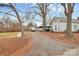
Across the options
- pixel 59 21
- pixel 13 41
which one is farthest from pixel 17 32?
pixel 59 21

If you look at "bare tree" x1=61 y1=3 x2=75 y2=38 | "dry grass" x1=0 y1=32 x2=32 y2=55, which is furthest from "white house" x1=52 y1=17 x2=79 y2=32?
"dry grass" x1=0 y1=32 x2=32 y2=55

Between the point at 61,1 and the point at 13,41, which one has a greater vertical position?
the point at 61,1

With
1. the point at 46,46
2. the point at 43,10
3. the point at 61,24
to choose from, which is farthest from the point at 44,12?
the point at 46,46

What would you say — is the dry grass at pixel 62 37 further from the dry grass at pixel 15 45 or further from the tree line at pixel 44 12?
the dry grass at pixel 15 45

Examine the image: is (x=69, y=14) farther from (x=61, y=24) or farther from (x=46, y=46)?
(x=46, y=46)

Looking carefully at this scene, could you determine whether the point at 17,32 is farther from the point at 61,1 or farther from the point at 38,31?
the point at 61,1

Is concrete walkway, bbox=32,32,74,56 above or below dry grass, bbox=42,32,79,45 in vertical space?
below

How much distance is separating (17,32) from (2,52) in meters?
0.24

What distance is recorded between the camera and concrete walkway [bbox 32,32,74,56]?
5002mm

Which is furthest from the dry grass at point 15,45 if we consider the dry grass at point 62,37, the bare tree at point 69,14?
the bare tree at point 69,14

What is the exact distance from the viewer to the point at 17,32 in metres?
5.03

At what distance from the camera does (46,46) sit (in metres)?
5.02

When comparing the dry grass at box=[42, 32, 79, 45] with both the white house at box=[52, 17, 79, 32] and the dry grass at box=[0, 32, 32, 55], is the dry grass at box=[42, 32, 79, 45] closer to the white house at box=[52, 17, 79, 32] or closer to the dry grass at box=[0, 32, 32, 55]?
the white house at box=[52, 17, 79, 32]

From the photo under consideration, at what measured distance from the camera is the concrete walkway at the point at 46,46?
5.00 metres
